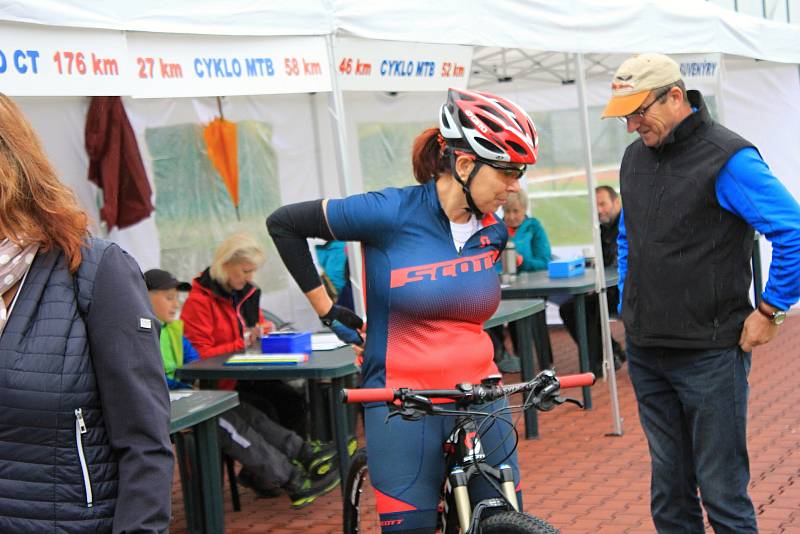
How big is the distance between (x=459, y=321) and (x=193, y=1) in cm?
260

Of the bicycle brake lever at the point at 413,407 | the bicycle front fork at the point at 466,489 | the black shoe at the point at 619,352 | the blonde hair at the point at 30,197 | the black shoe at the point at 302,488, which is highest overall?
the blonde hair at the point at 30,197

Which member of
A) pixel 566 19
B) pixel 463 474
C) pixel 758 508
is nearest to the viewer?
pixel 463 474

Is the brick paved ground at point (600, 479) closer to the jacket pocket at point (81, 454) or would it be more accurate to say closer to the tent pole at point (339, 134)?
the tent pole at point (339, 134)

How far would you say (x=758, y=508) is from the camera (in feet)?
18.6

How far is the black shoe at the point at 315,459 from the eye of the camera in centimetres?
659

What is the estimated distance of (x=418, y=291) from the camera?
3285 millimetres

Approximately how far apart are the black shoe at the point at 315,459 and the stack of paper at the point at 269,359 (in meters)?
0.60

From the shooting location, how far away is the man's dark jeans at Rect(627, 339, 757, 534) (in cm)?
377

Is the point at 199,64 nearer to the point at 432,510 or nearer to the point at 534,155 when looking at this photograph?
the point at 534,155

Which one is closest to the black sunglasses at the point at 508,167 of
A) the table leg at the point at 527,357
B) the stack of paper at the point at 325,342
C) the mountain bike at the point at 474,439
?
the mountain bike at the point at 474,439

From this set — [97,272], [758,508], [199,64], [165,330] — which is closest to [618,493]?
[758,508]

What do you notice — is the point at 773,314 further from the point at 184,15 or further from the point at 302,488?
the point at 302,488

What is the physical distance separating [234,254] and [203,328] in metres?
0.49

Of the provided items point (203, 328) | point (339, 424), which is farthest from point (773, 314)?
point (203, 328)
